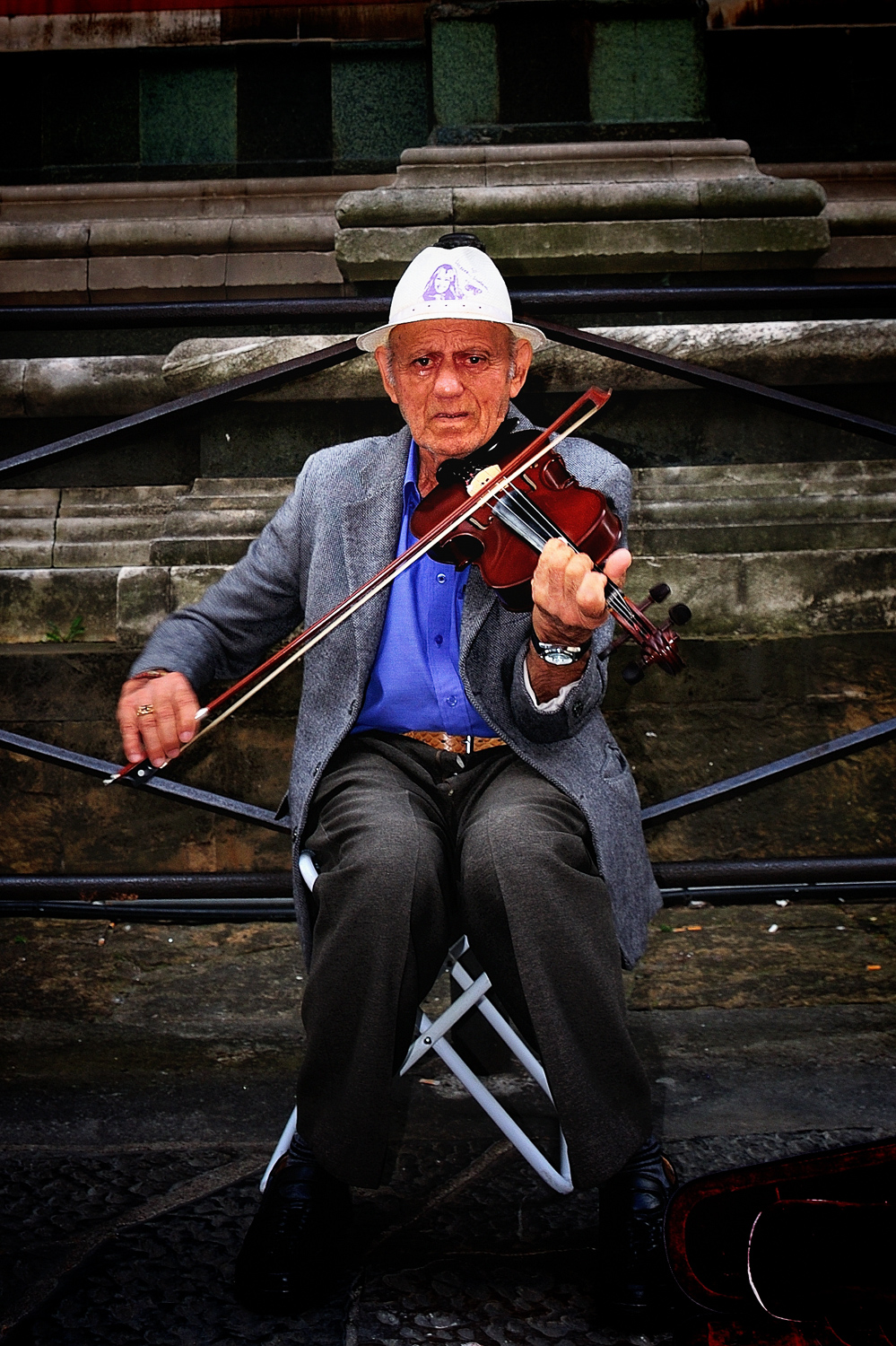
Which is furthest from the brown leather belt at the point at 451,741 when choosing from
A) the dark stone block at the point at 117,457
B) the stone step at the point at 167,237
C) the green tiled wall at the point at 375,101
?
the green tiled wall at the point at 375,101

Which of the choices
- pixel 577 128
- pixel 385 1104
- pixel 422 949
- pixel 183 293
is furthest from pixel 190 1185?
pixel 183 293

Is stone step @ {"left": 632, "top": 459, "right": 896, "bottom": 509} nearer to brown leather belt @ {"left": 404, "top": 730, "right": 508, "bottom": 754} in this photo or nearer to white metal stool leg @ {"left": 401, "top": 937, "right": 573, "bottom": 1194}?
brown leather belt @ {"left": 404, "top": 730, "right": 508, "bottom": 754}

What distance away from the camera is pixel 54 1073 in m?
2.44

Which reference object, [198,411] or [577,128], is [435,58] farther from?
[198,411]

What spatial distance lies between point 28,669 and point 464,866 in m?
1.73

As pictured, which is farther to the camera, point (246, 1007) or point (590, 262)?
point (590, 262)

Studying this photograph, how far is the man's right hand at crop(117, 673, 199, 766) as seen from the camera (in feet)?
6.49

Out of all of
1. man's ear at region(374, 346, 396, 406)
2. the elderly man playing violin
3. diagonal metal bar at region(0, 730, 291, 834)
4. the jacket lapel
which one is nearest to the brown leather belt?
A: the elderly man playing violin

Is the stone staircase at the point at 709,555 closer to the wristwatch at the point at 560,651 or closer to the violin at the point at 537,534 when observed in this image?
the violin at the point at 537,534

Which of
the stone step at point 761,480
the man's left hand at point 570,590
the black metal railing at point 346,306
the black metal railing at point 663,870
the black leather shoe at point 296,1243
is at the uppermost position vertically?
the black metal railing at point 346,306

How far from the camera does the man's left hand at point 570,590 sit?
1.73 m

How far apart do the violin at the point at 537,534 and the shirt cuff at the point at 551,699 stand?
0.34ft

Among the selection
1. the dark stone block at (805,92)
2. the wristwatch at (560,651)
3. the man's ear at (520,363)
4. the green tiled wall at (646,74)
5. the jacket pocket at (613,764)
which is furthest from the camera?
the dark stone block at (805,92)

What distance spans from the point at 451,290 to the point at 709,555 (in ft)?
4.26
